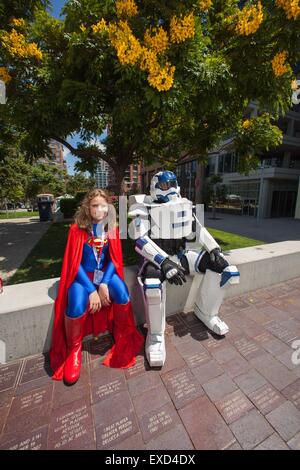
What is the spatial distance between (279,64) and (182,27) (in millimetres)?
1503

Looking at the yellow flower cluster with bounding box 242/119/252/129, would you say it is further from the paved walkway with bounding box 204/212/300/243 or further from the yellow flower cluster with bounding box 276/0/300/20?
the paved walkway with bounding box 204/212/300/243

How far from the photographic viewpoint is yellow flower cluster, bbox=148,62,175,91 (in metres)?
2.84

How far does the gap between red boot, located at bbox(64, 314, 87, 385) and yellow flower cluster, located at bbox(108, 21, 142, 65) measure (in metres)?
3.22

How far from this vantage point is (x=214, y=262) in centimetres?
272

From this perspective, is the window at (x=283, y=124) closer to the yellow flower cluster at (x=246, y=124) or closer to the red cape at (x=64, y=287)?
the yellow flower cluster at (x=246, y=124)

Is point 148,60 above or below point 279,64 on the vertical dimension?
below

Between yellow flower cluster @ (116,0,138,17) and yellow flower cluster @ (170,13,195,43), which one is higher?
yellow flower cluster @ (116,0,138,17)

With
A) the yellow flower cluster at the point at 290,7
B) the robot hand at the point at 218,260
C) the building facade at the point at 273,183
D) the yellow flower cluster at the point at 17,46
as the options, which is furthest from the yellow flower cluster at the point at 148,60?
the building facade at the point at 273,183

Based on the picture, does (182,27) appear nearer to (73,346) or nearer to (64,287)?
(64,287)

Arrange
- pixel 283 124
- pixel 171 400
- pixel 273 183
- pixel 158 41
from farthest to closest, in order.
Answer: pixel 283 124 → pixel 273 183 → pixel 158 41 → pixel 171 400

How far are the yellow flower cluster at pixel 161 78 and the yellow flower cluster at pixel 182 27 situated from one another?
465mm

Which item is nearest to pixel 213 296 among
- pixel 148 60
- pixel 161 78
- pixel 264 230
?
pixel 161 78

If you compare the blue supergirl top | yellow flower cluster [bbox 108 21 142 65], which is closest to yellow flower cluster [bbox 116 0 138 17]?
yellow flower cluster [bbox 108 21 142 65]

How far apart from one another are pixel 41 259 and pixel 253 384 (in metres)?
4.69
